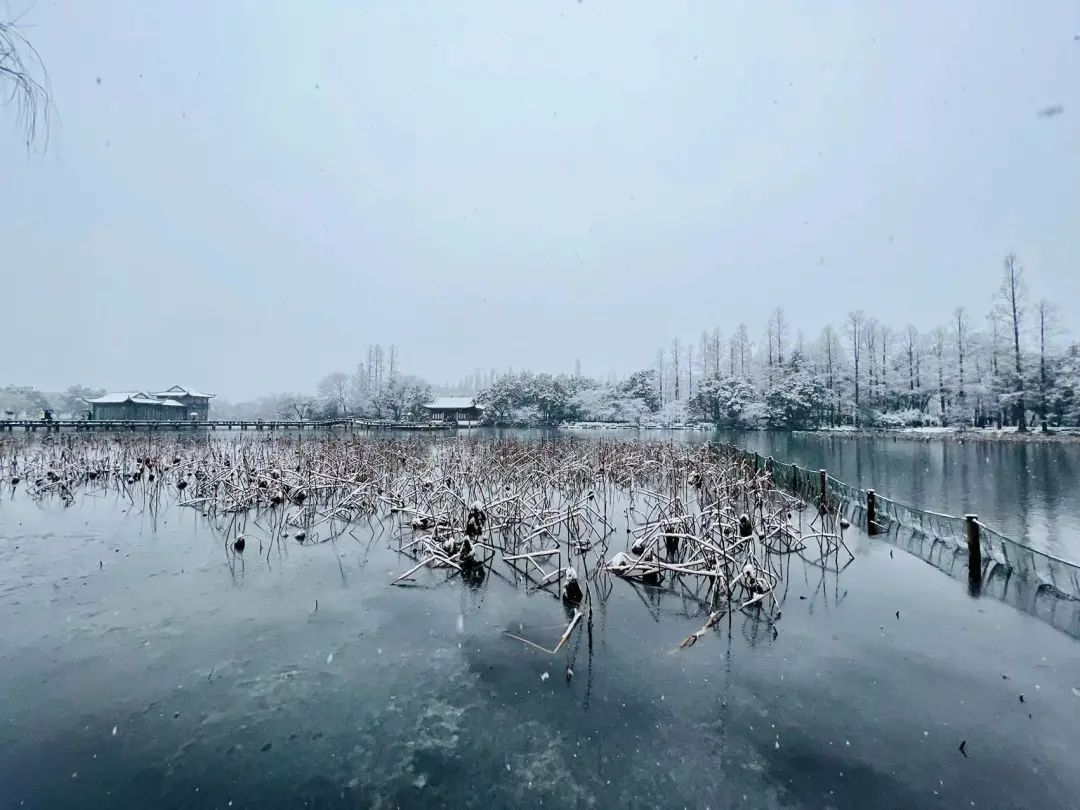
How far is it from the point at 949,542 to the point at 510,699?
9.50 metres

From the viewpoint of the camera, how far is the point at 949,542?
9.47 metres

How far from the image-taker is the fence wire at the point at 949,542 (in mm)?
6945

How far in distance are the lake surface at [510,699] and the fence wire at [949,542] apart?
2.59 feet

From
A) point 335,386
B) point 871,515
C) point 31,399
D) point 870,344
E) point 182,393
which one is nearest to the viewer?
point 871,515

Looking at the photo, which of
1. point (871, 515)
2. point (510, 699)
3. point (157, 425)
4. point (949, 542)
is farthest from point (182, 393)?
point (949, 542)

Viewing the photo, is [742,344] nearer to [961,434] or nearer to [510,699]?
[961,434]

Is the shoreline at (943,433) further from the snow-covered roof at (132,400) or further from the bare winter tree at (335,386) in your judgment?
the snow-covered roof at (132,400)

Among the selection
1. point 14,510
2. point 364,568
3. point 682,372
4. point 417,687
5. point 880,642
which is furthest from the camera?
point 682,372

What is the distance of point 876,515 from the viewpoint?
1172 cm

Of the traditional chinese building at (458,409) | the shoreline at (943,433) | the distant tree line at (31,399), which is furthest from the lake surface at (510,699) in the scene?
the distant tree line at (31,399)

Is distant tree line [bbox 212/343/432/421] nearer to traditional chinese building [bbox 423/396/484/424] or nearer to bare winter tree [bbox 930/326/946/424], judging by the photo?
traditional chinese building [bbox 423/396/484/424]

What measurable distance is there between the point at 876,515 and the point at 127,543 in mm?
17116

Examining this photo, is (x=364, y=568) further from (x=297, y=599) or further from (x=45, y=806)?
(x=45, y=806)

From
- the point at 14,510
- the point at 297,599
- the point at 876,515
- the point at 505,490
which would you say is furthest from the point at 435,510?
the point at 14,510
